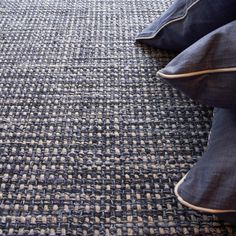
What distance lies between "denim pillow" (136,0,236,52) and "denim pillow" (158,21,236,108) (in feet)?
0.54

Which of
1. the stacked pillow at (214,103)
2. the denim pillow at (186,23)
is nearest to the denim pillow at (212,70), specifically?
the stacked pillow at (214,103)

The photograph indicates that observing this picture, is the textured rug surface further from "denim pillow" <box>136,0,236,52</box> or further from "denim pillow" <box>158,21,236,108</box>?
"denim pillow" <box>158,21,236,108</box>

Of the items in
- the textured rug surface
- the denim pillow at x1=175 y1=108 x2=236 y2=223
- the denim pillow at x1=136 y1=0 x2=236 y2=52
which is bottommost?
the textured rug surface

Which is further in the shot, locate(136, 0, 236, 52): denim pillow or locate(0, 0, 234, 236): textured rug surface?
locate(136, 0, 236, 52): denim pillow

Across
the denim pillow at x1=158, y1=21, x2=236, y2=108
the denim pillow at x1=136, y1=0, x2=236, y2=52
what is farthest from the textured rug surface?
the denim pillow at x1=158, y1=21, x2=236, y2=108

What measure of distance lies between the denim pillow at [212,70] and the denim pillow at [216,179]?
0.21ft

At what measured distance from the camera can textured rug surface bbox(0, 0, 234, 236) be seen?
2.01ft

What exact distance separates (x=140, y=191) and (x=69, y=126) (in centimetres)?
23

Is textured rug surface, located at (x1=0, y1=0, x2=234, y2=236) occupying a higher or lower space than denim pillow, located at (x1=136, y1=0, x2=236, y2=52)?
lower

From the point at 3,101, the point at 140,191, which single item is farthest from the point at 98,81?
the point at 140,191

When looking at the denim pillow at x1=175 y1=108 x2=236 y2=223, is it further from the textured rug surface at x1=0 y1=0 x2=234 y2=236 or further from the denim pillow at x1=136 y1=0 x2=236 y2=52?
the denim pillow at x1=136 y1=0 x2=236 y2=52

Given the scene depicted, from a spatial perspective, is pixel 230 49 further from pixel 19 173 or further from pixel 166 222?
pixel 19 173

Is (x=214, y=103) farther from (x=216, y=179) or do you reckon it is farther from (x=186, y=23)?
(x=186, y=23)

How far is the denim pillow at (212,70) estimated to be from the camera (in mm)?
550
